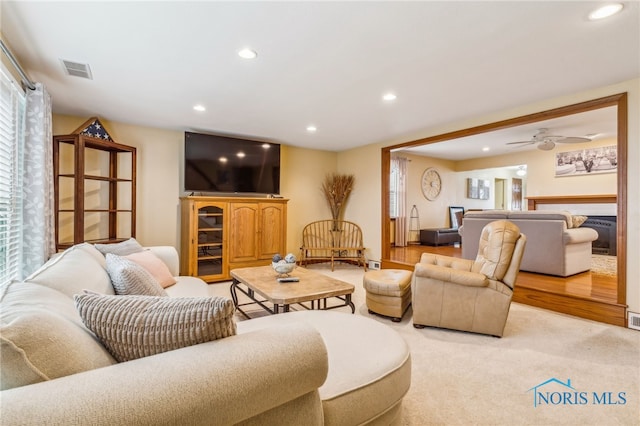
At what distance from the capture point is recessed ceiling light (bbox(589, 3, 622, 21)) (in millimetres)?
1780

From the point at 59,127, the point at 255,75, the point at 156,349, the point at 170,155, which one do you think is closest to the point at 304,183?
the point at 170,155

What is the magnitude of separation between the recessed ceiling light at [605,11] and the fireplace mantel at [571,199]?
17.2 ft

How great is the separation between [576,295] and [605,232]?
4.04m

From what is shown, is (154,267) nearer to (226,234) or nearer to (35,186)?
(35,186)

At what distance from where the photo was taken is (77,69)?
259 cm

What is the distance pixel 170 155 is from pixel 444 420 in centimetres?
457

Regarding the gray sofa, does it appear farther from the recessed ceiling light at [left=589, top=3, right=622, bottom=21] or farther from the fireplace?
the recessed ceiling light at [left=589, top=3, right=622, bottom=21]

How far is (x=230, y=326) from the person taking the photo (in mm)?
940

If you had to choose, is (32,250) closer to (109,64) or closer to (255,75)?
(109,64)

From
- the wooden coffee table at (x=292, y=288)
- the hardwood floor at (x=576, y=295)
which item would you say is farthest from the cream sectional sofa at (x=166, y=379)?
the hardwood floor at (x=576, y=295)

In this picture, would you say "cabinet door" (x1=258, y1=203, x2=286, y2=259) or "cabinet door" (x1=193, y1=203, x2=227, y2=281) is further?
"cabinet door" (x1=258, y1=203, x2=286, y2=259)

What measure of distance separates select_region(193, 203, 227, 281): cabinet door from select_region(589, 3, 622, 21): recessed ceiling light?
4211 millimetres

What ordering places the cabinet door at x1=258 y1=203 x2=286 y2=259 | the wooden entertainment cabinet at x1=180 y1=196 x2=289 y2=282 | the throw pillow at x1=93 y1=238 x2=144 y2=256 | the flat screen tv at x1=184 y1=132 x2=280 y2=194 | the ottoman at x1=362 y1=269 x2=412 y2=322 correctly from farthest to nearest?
the cabinet door at x1=258 y1=203 x2=286 y2=259, the flat screen tv at x1=184 y1=132 x2=280 y2=194, the wooden entertainment cabinet at x1=180 y1=196 x2=289 y2=282, the ottoman at x1=362 y1=269 x2=412 y2=322, the throw pillow at x1=93 y1=238 x2=144 y2=256

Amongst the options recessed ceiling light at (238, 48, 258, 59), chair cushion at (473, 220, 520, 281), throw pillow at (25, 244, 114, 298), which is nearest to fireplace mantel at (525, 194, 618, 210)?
chair cushion at (473, 220, 520, 281)
